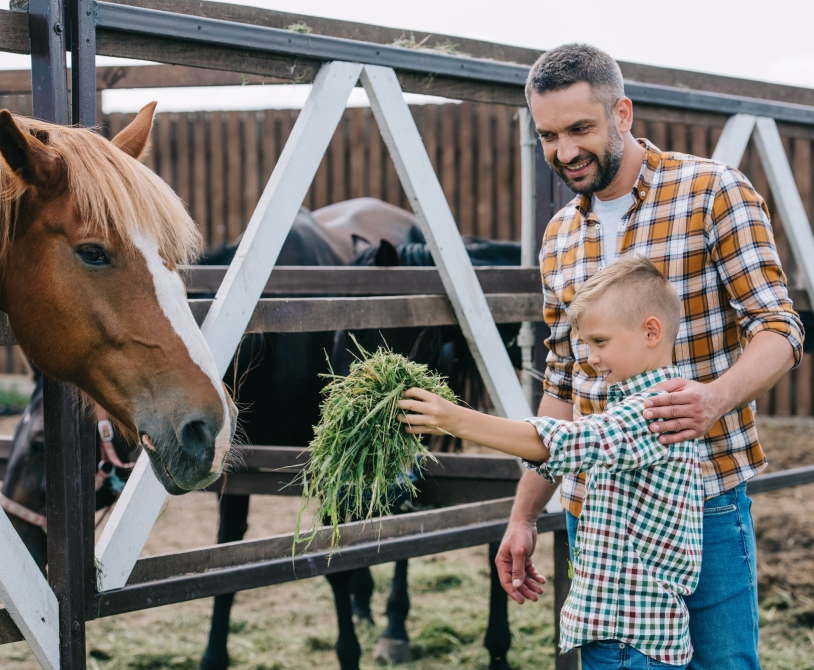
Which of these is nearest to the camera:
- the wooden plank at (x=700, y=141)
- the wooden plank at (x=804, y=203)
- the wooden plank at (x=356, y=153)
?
the wooden plank at (x=804, y=203)

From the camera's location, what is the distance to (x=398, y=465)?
165cm

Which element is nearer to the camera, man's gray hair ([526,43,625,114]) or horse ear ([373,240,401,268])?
man's gray hair ([526,43,625,114])

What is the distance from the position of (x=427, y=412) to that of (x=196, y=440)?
1.66 ft

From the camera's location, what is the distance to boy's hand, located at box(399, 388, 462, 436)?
1.56m

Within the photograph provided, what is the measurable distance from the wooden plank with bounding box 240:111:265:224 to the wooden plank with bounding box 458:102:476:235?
2.07 metres

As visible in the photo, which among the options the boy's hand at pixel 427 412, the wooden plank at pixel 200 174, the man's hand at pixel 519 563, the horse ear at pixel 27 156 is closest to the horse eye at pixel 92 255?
Answer: the horse ear at pixel 27 156

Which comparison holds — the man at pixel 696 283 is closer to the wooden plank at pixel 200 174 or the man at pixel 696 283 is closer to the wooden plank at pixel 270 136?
the wooden plank at pixel 270 136

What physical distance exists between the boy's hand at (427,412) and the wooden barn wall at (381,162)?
679cm

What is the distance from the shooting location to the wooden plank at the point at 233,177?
8742mm

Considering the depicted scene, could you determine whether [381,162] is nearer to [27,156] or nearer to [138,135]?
[138,135]

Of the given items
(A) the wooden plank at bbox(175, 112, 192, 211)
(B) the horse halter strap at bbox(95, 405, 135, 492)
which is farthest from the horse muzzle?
(A) the wooden plank at bbox(175, 112, 192, 211)

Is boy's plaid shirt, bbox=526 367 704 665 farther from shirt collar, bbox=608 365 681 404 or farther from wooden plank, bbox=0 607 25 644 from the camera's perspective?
wooden plank, bbox=0 607 25 644

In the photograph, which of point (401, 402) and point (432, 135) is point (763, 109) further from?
point (432, 135)

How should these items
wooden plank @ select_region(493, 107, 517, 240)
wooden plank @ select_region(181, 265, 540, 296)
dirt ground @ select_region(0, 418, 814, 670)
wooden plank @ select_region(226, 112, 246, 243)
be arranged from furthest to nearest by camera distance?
wooden plank @ select_region(226, 112, 246, 243) < wooden plank @ select_region(493, 107, 517, 240) < dirt ground @ select_region(0, 418, 814, 670) < wooden plank @ select_region(181, 265, 540, 296)
